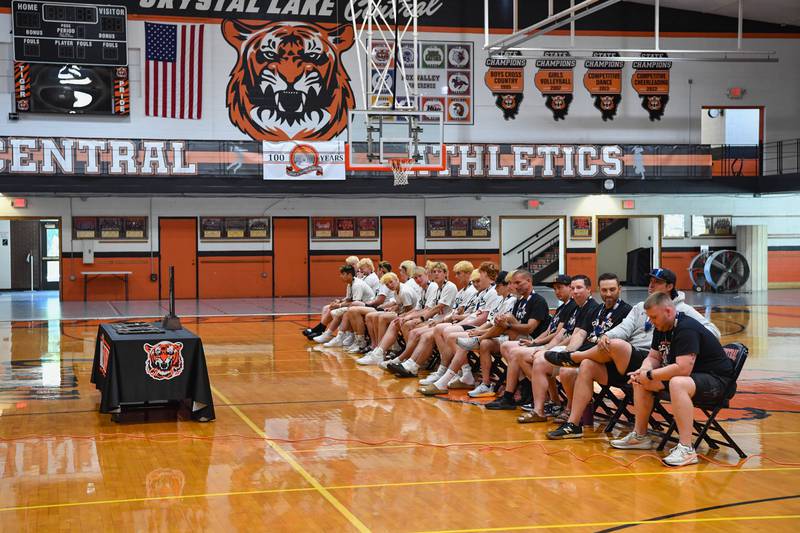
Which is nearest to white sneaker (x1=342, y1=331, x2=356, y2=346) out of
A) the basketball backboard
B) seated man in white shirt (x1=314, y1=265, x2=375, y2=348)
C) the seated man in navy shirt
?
seated man in white shirt (x1=314, y1=265, x2=375, y2=348)

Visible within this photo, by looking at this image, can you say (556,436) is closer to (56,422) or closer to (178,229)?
(56,422)

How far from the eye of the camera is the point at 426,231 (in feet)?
88.4

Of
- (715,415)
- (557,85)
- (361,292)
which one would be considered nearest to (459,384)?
(715,415)

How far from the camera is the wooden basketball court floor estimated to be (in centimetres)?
532

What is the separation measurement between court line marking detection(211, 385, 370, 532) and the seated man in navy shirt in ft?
8.19

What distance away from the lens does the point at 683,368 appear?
6625mm

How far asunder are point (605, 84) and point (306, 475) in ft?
77.1

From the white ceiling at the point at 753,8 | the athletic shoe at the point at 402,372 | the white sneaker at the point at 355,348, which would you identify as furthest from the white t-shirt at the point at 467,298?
the white ceiling at the point at 753,8

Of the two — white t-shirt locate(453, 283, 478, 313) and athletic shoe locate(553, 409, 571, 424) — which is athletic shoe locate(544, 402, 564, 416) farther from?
white t-shirt locate(453, 283, 478, 313)

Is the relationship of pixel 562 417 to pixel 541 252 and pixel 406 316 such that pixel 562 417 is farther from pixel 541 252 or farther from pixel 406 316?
pixel 541 252

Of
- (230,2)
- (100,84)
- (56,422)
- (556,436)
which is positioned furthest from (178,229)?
(556,436)

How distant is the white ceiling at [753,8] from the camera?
86.1 feet

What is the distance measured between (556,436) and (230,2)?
21501 mm

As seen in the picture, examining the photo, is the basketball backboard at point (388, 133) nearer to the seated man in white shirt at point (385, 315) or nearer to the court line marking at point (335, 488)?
the seated man in white shirt at point (385, 315)
